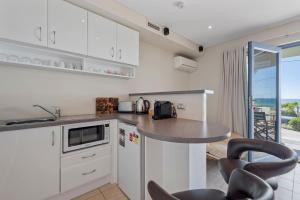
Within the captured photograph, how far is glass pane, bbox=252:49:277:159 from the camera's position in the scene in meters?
2.78

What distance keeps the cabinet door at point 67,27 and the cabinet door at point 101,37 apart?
8 cm

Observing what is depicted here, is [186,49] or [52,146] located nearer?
[52,146]

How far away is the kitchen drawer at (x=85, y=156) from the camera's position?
1.63m

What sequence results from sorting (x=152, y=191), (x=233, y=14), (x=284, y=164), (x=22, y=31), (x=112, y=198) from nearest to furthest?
(x=152, y=191), (x=284, y=164), (x=22, y=31), (x=112, y=198), (x=233, y=14)

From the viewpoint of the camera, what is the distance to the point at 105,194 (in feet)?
5.95

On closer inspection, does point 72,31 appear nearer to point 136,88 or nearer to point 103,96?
point 103,96

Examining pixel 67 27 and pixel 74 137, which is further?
pixel 67 27

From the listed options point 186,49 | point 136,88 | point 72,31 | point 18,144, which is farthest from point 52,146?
point 186,49

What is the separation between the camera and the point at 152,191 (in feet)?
1.87

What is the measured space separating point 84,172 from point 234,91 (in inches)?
122

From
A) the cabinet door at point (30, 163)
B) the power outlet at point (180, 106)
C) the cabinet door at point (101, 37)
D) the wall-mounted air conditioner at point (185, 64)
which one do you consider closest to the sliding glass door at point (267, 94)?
the wall-mounted air conditioner at point (185, 64)

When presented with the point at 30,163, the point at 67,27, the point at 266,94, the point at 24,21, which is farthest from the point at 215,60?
the point at 30,163

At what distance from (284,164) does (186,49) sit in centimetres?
311

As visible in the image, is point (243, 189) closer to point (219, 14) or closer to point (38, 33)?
point (38, 33)
